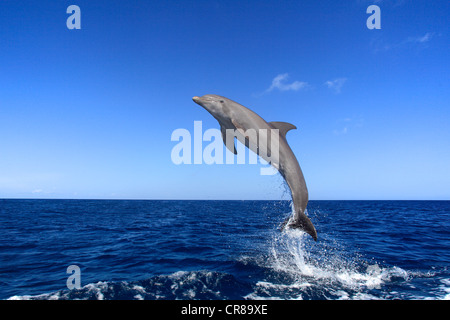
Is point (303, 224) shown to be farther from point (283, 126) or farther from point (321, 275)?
point (321, 275)

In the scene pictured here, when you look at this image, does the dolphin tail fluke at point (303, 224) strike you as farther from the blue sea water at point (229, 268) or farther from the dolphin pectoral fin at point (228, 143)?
the dolphin pectoral fin at point (228, 143)

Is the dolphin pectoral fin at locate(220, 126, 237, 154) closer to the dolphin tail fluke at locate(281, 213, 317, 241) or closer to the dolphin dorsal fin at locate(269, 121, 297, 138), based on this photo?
the dolphin dorsal fin at locate(269, 121, 297, 138)

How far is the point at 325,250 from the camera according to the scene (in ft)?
46.4

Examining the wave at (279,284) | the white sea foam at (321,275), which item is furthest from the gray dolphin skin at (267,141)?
the wave at (279,284)

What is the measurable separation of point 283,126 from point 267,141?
2.92 feet

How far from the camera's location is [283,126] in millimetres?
6867

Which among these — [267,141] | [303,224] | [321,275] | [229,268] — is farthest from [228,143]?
[321,275]

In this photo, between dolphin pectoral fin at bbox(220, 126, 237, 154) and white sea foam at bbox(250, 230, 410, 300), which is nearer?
dolphin pectoral fin at bbox(220, 126, 237, 154)

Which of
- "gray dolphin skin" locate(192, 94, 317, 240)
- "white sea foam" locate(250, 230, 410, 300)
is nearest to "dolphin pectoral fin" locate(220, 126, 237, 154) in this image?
"gray dolphin skin" locate(192, 94, 317, 240)

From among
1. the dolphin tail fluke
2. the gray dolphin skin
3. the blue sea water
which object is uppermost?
the gray dolphin skin

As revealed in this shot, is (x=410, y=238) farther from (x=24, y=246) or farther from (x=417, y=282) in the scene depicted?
(x=24, y=246)

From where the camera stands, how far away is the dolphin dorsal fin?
6.75m

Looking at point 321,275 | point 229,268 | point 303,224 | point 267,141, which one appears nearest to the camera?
point 267,141

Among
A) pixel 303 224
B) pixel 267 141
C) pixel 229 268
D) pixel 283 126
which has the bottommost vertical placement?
pixel 229 268
